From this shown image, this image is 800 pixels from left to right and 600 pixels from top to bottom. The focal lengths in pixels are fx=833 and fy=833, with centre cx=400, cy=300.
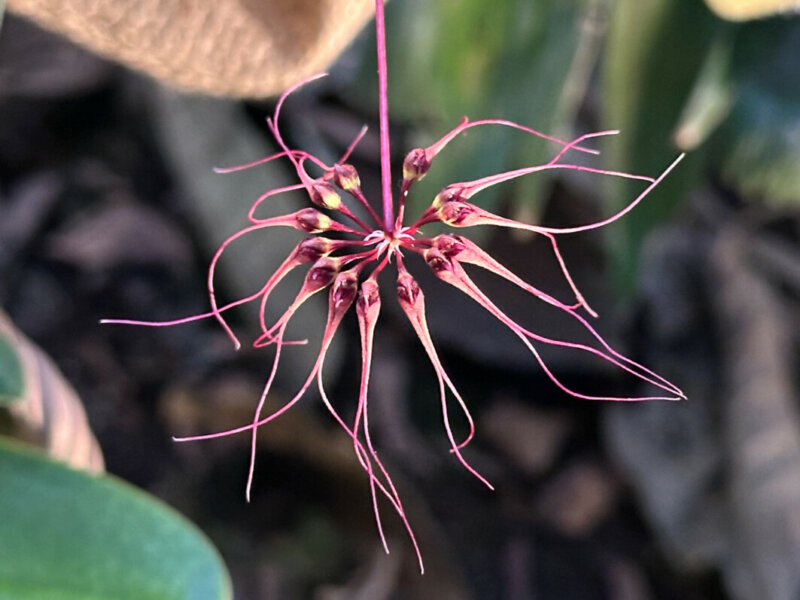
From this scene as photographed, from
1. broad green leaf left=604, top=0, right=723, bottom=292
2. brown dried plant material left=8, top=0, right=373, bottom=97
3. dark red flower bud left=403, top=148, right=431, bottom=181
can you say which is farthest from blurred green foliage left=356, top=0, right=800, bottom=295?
dark red flower bud left=403, top=148, right=431, bottom=181

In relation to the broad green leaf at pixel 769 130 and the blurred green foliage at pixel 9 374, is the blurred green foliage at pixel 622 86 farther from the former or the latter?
the blurred green foliage at pixel 9 374

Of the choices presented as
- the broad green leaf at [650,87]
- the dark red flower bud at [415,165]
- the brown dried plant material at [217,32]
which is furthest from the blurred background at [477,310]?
the dark red flower bud at [415,165]

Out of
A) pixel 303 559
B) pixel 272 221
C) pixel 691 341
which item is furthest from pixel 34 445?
pixel 691 341

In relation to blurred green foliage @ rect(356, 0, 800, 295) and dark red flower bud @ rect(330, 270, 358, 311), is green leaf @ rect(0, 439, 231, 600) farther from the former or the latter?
blurred green foliage @ rect(356, 0, 800, 295)

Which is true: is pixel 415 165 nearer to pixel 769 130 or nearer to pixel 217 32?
pixel 217 32

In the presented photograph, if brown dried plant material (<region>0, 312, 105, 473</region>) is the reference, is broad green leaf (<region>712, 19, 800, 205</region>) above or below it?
above

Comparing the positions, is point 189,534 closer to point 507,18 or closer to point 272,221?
point 272,221
